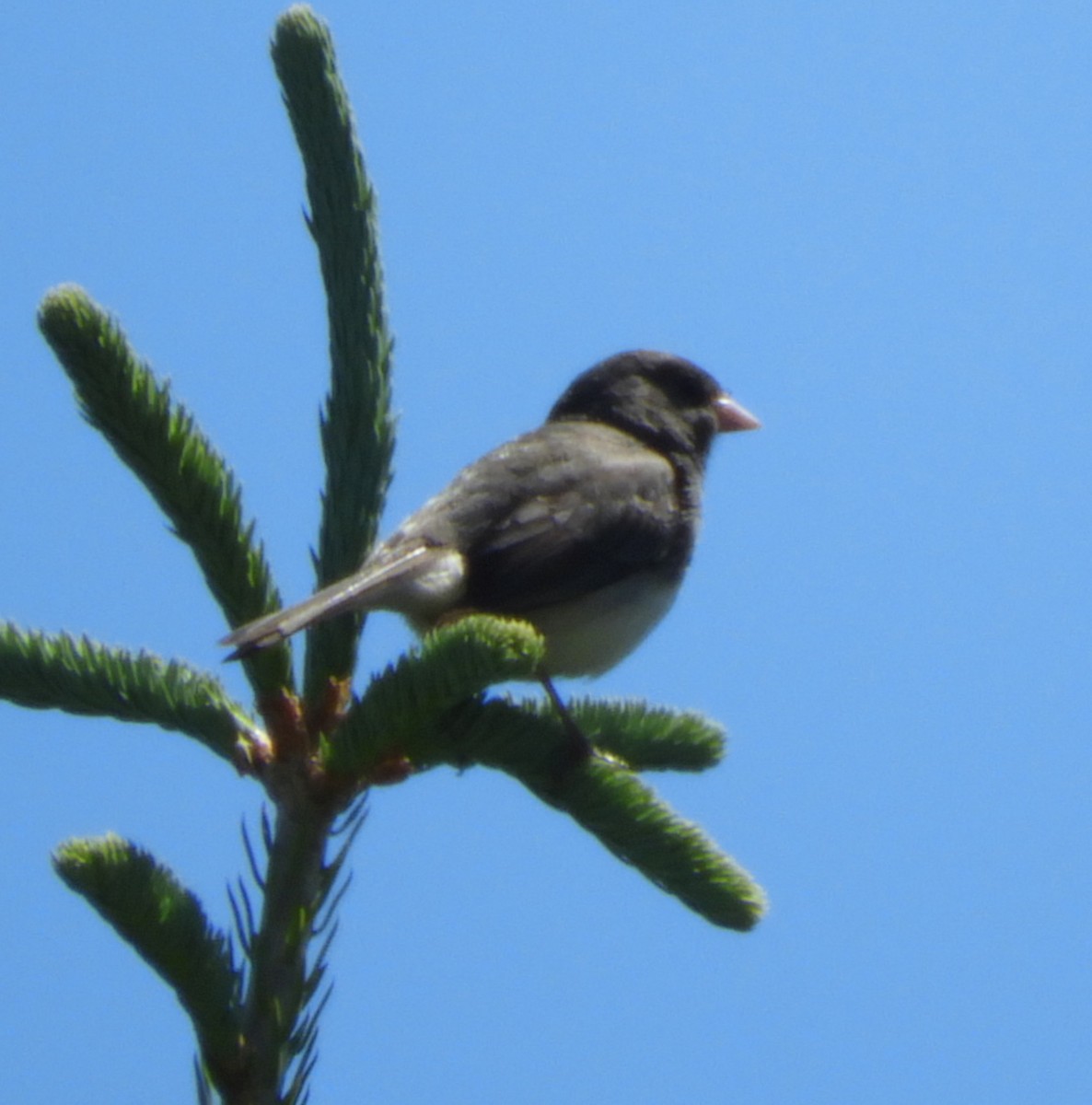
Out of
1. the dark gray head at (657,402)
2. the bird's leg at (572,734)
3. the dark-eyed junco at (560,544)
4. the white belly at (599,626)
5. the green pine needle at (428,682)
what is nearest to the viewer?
the green pine needle at (428,682)

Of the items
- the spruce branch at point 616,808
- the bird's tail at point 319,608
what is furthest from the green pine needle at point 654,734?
the bird's tail at point 319,608

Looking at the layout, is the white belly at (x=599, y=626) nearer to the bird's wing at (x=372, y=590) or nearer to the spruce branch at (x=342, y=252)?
the bird's wing at (x=372, y=590)

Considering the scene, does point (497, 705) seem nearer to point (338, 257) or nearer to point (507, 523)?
point (338, 257)

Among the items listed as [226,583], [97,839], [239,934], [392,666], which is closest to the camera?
[97,839]

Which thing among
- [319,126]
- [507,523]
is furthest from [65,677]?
[507,523]

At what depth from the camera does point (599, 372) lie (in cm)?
478

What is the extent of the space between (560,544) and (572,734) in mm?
1327

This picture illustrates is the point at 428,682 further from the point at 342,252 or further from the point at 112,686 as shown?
the point at 342,252

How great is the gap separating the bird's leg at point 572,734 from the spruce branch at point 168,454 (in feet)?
1.26

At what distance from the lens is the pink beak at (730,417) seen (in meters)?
4.85

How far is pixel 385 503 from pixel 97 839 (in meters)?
0.80

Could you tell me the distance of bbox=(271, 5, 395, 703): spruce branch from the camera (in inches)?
79.1

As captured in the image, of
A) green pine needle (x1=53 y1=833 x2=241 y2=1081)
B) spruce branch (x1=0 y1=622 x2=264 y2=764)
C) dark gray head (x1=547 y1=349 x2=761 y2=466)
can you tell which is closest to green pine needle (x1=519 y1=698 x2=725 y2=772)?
spruce branch (x1=0 y1=622 x2=264 y2=764)

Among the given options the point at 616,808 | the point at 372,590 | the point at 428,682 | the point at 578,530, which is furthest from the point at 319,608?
the point at 578,530
